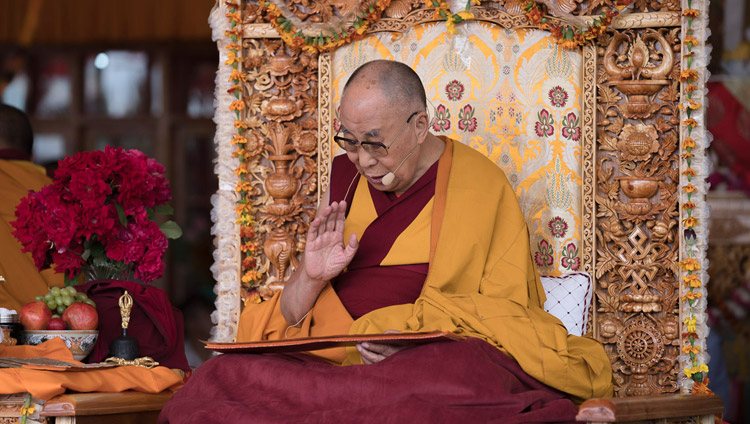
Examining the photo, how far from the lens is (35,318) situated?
10.4 ft

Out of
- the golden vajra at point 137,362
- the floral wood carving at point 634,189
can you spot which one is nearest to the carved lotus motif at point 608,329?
the floral wood carving at point 634,189

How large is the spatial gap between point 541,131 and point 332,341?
1.63 meters

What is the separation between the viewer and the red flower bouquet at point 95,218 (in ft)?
10.7

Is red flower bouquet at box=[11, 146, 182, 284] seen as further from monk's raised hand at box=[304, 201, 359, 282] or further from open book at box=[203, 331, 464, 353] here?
open book at box=[203, 331, 464, 353]

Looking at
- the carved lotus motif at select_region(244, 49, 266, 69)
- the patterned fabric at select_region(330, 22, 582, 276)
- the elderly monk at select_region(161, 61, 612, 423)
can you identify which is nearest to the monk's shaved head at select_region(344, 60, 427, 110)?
the elderly monk at select_region(161, 61, 612, 423)

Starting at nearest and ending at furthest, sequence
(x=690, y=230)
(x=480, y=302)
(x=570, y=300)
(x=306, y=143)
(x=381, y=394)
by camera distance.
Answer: (x=381, y=394)
(x=480, y=302)
(x=570, y=300)
(x=690, y=230)
(x=306, y=143)

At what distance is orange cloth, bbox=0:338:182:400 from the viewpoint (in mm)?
2771

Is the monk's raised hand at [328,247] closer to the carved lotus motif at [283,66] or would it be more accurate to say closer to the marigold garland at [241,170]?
the marigold garland at [241,170]

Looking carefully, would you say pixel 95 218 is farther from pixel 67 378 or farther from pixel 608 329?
pixel 608 329

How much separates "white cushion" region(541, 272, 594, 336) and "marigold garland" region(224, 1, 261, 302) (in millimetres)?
1273

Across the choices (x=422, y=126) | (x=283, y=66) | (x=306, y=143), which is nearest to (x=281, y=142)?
(x=306, y=143)

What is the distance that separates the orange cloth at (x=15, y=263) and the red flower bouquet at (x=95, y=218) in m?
1.00

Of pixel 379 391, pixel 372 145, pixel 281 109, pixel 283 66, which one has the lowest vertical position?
pixel 379 391

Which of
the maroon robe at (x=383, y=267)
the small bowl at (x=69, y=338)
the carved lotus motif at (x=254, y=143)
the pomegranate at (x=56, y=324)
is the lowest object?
the small bowl at (x=69, y=338)
